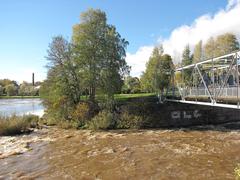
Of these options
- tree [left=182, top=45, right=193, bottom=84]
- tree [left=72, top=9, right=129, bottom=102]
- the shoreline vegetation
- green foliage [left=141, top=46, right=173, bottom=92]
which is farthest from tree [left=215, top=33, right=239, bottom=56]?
the shoreline vegetation

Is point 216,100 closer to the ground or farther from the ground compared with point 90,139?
farther from the ground

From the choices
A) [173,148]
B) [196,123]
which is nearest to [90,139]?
[173,148]

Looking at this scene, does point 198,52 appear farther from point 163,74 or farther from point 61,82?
point 61,82

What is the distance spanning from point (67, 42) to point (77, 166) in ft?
73.3

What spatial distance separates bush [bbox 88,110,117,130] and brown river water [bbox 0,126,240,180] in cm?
180

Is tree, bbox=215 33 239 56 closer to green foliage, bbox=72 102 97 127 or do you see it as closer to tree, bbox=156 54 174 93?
tree, bbox=156 54 174 93

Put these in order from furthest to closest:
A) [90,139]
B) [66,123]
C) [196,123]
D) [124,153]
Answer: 1. [196,123]
2. [66,123]
3. [90,139]
4. [124,153]

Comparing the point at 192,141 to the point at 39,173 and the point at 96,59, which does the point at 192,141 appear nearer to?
the point at 39,173

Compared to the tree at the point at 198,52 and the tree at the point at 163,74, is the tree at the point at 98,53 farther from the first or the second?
the tree at the point at 198,52

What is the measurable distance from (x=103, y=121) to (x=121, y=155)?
38.8 feet

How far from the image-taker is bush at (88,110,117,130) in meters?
30.8

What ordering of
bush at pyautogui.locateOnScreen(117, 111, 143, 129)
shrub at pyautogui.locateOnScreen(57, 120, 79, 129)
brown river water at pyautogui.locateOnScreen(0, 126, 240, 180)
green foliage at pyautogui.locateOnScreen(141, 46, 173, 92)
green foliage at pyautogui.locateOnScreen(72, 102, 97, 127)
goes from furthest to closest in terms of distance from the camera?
green foliage at pyautogui.locateOnScreen(141, 46, 173, 92) → green foliage at pyautogui.locateOnScreen(72, 102, 97, 127) → shrub at pyautogui.locateOnScreen(57, 120, 79, 129) → bush at pyautogui.locateOnScreen(117, 111, 143, 129) → brown river water at pyautogui.locateOnScreen(0, 126, 240, 180)

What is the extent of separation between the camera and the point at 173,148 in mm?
21109

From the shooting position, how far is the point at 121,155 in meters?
19.3
